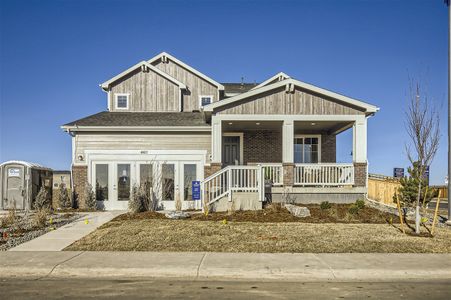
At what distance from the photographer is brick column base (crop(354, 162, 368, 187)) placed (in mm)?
17094

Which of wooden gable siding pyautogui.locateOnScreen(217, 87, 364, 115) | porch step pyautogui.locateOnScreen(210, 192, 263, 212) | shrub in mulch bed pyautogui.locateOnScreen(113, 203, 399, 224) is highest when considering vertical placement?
wooden gable siding pyautogui.locateOnScreen(217, 87, 364, 115)

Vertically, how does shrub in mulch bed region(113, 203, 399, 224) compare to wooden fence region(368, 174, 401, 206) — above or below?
below

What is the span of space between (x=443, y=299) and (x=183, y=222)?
26.3 feet

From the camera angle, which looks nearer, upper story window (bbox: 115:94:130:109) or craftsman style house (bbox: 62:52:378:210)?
craftsman style house (bbox: 62:52:378:210)

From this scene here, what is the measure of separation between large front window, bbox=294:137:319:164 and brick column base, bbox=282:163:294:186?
456cm

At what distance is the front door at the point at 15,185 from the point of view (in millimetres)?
17922

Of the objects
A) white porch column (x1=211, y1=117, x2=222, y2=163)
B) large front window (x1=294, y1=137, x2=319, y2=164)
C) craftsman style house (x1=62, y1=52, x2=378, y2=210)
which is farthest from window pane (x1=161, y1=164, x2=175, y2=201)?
large front window (x1=294, y1=137, x2=319, y2=164)

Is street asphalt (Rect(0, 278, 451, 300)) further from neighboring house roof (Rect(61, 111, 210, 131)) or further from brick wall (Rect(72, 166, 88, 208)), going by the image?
neighboring house roof (Rect(61, 111, 210, 131))

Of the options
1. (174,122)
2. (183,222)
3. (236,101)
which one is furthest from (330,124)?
(183,222)

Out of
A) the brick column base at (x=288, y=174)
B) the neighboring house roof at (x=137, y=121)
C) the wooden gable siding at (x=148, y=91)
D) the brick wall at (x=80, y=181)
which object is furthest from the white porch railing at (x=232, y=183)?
the wooden gable siding at (x=148, y=91)

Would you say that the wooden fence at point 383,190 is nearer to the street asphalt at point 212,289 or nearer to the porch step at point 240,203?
the porch step at point 240,203

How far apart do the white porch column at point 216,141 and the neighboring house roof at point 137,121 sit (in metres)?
1.46

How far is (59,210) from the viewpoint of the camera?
17672mm

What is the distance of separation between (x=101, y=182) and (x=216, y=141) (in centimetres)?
566
